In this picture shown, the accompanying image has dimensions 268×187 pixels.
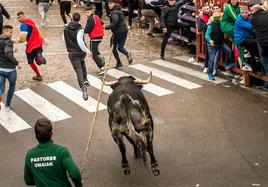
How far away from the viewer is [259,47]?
1163 centimetres

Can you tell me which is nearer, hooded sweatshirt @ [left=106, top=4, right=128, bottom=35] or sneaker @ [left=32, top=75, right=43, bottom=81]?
sneaker @ [left=32, top=75, right=43, bottom=81]

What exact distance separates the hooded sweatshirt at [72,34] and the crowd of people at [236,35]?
3749 millimetres

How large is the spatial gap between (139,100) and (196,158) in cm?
167

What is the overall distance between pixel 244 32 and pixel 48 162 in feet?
26.2

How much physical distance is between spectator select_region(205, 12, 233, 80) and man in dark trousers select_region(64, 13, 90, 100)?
3609 millimetres

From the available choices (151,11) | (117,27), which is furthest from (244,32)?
(151,11)

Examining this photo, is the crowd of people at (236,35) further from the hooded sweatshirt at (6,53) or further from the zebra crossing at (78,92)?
the hooded sweatshirt at (6,53)

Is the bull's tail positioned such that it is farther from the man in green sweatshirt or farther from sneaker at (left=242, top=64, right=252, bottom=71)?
sneaker at (left=242, top=64, right=252, bottom=71)

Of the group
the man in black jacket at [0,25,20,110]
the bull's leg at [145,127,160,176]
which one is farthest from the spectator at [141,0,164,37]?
the bull's leg at [145,127,160,176]

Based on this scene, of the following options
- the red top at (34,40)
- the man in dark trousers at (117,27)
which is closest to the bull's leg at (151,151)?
the red top at (34,40)

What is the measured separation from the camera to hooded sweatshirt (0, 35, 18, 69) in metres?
10.8

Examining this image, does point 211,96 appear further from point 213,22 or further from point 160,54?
point 160,54

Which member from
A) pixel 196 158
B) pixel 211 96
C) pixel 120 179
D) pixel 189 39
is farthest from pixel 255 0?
pixel 120 179

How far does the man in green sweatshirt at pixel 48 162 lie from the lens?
17.3 ft
